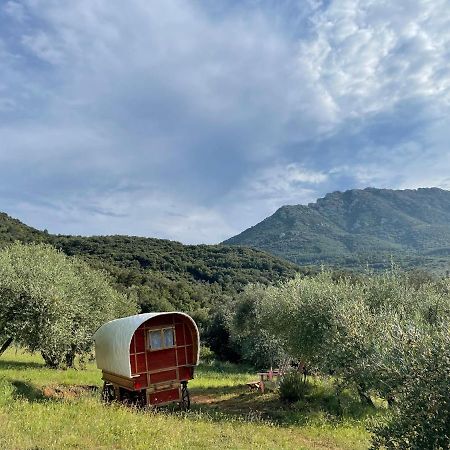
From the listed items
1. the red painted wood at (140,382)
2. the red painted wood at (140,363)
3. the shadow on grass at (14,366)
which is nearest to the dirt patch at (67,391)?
the red painted wood at (140,382)

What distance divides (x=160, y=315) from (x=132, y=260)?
10560cm

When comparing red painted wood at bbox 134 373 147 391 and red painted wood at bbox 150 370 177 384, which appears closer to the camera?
red painted wood at bbox 134 373 147 391

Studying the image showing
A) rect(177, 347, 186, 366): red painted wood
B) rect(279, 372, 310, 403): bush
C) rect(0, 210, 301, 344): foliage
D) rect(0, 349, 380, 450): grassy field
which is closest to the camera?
rect(0, 349, 380, 450): grassy field

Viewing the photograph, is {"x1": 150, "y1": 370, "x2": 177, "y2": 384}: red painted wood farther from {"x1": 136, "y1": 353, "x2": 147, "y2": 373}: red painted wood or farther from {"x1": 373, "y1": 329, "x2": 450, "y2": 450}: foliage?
{"x1": 373, "y1": 329, "x2": 450, "y2": 450}: foliage

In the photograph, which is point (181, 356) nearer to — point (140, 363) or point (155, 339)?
point (155, 339)

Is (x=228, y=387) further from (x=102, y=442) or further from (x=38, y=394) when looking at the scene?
(x=102, y=442)

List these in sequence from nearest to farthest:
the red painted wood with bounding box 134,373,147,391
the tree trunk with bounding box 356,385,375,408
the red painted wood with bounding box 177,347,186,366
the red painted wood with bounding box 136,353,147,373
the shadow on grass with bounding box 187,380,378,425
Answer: the shadow on grass with bounding box 187,380,378,425 < the red painted wood with bounding box 134,373,147,391 < the red painted wood with bounding box 136,353,147,373 < the tree trunk with bounding box 356,385,375,408 < the red painted wood with bounding box 177,347,186,366

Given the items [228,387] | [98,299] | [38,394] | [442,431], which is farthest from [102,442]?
[98,299]

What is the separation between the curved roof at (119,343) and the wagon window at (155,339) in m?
1.00

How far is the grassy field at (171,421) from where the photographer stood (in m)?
11.2

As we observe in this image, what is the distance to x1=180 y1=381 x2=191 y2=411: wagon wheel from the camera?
2041cm

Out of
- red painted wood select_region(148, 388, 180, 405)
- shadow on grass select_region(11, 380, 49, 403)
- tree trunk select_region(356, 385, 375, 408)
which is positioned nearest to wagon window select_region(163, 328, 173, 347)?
red painted wood select_region(148, 388, 180, 405)

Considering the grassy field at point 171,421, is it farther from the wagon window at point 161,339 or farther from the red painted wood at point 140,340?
the wagon window at point 161,339

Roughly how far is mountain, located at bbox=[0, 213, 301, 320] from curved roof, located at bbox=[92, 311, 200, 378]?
5652 centimetres
